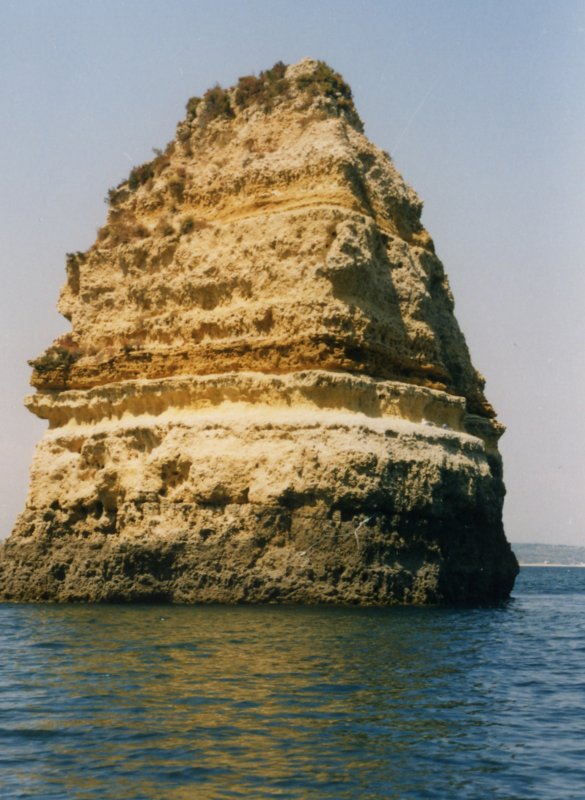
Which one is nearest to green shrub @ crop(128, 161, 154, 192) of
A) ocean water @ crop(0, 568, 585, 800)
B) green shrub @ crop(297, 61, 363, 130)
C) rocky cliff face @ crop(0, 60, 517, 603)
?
rocky cliff face @ crop(0, 60, 517, 603)

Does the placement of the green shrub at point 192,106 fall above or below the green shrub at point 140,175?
above

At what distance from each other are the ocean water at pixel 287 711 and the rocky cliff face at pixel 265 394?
3571 millimetres

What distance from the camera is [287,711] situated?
10.6 metres

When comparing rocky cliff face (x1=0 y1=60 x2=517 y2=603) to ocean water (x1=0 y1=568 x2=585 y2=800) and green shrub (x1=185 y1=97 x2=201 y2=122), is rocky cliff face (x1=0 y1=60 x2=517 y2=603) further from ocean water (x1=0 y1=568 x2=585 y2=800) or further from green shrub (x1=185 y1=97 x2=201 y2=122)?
ocean water (x1=0 y1=568 x2=585 y2=800)

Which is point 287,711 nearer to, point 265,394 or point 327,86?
point 265,394

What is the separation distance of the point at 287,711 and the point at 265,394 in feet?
41.7

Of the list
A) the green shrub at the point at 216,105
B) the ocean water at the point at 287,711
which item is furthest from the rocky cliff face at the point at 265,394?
the ocean water at the point at 287,711

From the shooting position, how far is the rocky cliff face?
21.2 meters

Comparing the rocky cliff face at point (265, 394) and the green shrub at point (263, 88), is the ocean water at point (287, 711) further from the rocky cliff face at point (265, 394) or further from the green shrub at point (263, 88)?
the green shrub at point (263, 88)

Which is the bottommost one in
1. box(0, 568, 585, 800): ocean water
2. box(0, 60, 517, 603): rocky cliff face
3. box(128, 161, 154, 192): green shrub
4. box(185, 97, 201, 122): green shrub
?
box(0, 568, 585, 800): ocean water

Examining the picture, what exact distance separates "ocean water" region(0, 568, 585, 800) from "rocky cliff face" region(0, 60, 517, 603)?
357cm

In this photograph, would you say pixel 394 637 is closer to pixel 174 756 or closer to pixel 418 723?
pixel 418 723

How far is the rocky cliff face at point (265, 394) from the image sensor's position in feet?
69.7

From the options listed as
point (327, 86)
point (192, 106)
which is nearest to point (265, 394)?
point (327, 86)
